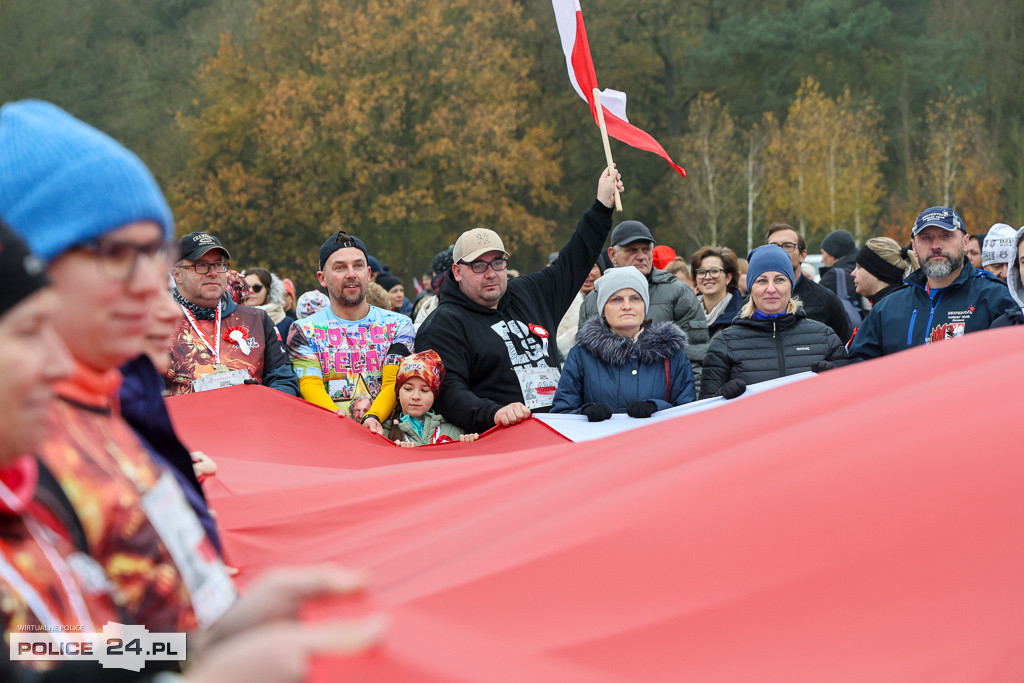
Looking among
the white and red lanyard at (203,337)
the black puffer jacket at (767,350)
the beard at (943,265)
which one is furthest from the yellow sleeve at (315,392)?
the beard at (943,265)

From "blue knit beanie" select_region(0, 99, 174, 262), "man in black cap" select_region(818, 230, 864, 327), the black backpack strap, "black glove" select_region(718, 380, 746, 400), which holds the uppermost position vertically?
"blue knit beanie" select_region(0, 99, 174, 262)

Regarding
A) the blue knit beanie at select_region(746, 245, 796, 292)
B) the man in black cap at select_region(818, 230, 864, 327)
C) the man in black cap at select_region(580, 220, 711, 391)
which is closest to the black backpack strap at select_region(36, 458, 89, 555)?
the blue knit beanie at select_region(746, 245, 796, 292)

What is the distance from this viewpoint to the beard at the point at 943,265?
5566mm

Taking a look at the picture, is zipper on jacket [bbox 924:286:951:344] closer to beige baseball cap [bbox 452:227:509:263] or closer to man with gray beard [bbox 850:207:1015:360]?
man with gray beard [bbox 850:207:1015:360]

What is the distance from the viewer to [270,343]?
5.79 metres

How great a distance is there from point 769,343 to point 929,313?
819 mm

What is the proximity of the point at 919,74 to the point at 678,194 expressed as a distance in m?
9.18

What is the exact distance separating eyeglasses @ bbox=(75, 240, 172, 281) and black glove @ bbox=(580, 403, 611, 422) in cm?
344

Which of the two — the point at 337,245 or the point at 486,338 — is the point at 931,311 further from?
the point at 337,245

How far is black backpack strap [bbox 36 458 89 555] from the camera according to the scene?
1.60m

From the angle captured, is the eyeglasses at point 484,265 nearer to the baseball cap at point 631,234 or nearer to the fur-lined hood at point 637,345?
the fur-lined hood at point 637,345

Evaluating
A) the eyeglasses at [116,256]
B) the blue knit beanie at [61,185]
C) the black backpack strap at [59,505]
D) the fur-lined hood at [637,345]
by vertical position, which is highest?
the blue knit beanie at [61,185]

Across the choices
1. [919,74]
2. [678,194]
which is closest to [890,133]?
[919,74]

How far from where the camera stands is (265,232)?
30.5 meters
